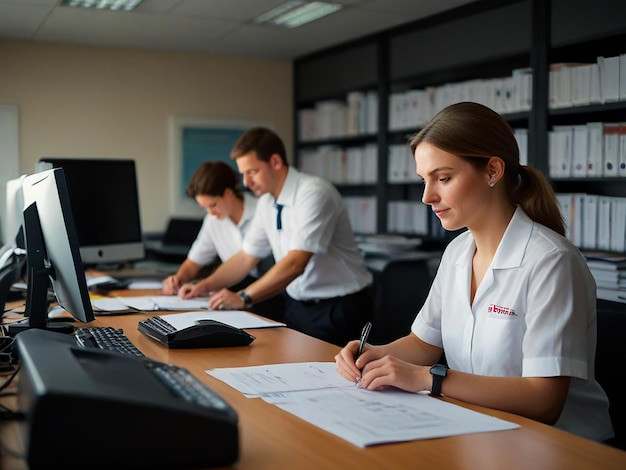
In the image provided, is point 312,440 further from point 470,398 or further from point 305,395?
point 470,398

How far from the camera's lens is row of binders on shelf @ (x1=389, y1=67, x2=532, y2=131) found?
423cm

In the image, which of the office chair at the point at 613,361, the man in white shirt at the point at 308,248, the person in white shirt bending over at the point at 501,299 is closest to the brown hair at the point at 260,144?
the man in white shirt at the point at 308,248

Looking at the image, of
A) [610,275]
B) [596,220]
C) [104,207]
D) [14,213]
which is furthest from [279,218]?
[596,220]

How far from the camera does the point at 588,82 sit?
3.83 metres

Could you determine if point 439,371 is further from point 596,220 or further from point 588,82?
point 588,82

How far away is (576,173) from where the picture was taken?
3.95m

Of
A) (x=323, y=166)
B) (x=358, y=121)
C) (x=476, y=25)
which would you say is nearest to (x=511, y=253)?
(x=476, y=25)

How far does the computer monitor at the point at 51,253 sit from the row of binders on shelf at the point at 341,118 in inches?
149

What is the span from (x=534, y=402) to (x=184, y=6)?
367 centimetres

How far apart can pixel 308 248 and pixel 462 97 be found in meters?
2.18

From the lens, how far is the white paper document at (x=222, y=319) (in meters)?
2.19

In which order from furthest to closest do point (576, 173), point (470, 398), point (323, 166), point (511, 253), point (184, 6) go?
point (323, 166) → point (184, 6) → point (576, 173) → point (511, 253) → point (470, 398)

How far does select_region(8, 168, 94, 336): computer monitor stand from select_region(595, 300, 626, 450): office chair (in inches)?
47.8

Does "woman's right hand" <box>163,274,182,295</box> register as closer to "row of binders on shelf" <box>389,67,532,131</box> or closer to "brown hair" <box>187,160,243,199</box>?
"brown hair" <box>187,160,243,199</box>
